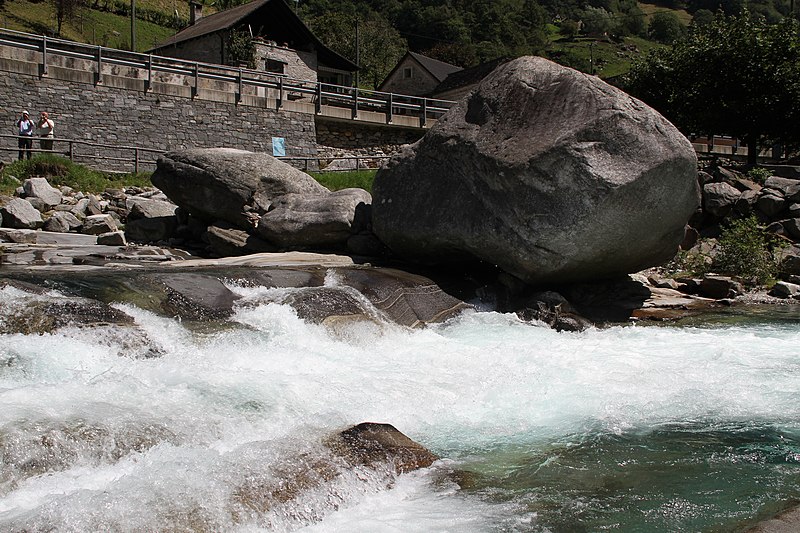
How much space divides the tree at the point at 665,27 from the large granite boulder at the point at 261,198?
113412 mm

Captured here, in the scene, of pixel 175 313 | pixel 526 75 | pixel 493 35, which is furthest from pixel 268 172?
pixel 493 35

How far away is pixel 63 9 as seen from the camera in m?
58.8

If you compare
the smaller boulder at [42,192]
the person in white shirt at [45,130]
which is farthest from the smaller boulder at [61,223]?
the person in white shirt at [45,130]

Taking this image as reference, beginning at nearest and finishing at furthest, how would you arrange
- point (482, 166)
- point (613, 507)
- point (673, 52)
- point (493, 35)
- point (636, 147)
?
point (613, 507) < point (636, 147) < point (482, 166) < point (673, 52) < point (493, 35)

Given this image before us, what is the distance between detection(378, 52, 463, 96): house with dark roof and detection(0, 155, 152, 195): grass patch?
1247 inches

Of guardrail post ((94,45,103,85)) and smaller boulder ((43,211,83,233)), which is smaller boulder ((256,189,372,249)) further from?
guardrail post ((94,45,103,85))

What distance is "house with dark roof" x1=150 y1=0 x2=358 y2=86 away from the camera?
39.2 m

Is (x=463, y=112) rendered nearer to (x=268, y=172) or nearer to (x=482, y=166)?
(x=482, y=166)

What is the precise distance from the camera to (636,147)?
10734 millimetres

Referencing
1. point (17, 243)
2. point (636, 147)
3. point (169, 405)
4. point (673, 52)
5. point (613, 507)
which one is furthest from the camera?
point (673, 52)

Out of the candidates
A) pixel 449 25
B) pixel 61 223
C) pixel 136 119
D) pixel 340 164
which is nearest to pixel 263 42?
pixel 340 164

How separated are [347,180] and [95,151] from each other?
27.3 feet

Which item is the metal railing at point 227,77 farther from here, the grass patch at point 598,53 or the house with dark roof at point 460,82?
the grass patch at point 598,53

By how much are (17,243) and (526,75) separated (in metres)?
9.84
